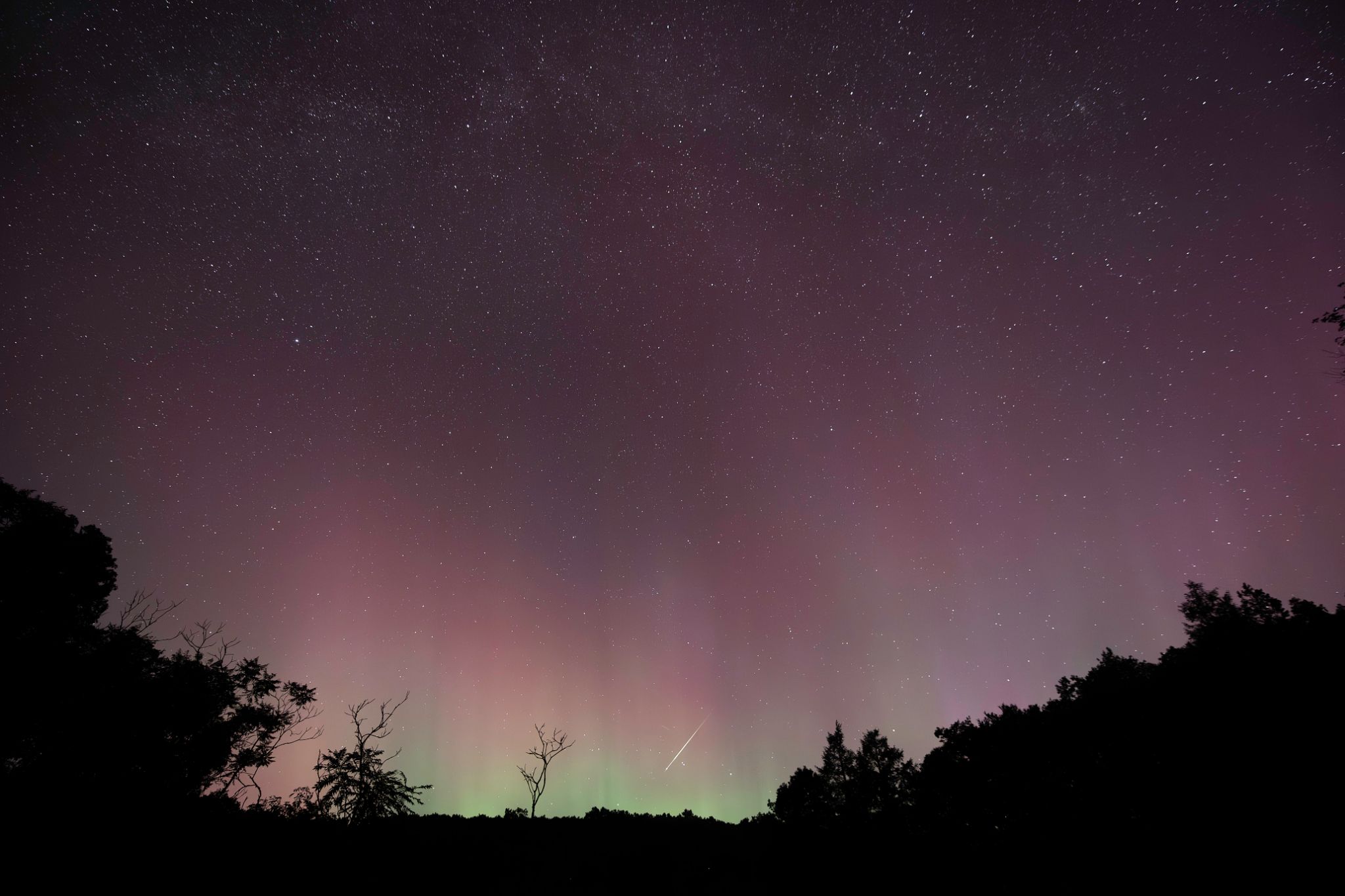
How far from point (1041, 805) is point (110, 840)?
→ 32229mm

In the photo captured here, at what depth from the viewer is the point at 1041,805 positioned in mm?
22203

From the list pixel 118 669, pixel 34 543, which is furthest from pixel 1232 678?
pixel 34 543

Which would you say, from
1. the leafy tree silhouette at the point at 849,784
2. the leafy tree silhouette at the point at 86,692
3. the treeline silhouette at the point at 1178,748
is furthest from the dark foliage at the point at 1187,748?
the leafy tree silhouette at the point at 86,692

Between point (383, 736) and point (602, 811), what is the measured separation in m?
12.3

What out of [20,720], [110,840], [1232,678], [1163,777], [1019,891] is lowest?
[1019,891]

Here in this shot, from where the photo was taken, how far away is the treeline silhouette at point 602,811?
14.9 metres

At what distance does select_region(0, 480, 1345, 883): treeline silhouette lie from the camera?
14859mm

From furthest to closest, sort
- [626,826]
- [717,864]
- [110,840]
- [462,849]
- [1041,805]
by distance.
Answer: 1. [626,826]
2. [1041,805]
3. [717,864]
4. [462,849]
5. [110,840]

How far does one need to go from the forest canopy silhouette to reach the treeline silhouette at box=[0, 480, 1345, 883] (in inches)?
2.4

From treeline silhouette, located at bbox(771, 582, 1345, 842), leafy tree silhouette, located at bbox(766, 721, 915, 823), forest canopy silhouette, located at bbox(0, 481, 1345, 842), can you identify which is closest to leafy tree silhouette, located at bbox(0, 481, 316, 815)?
forest canopy silhouette, located at bbox(0, 481, 1345, 842)

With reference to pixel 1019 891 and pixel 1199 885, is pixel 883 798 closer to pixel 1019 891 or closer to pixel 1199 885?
pixel 1019 891

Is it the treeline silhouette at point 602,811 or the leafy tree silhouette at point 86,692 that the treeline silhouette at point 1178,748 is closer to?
the treeline silhouette at point 602,811

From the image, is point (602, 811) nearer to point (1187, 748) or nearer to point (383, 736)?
point (383, 736)

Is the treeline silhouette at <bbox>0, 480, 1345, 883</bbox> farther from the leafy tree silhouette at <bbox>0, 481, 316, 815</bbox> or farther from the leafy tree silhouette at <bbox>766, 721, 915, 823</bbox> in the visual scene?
the leafy tree silhouette at <bbox>766, 721, 915, 823</bbox>
